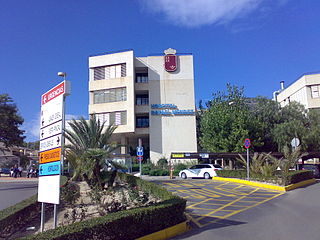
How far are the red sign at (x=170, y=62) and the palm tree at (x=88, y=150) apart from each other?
2273cm

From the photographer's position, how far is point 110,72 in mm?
36969

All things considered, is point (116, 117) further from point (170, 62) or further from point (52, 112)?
point (52, 112)

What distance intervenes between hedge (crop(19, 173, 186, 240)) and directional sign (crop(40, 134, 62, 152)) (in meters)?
2.06

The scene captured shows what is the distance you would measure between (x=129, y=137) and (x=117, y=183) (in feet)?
76.1

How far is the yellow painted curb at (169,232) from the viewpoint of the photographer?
6.43 m

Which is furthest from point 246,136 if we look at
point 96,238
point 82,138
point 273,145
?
point 96,238

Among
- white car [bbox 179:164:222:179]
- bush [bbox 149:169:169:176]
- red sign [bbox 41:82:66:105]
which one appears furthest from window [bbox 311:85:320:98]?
red sign [bbox 41:82:66:105]

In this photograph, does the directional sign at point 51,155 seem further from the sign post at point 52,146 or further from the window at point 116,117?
the window at point 116,117

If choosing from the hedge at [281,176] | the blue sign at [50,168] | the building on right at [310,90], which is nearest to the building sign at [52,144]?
the blue sign at [50,168]

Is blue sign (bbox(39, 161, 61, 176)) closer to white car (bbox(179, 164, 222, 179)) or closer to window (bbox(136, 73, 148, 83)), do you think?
white car (bbox(179, 164, 222, 179))

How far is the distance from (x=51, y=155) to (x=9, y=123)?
20756mm

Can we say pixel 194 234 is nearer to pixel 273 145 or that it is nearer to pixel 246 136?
pixel 246 136

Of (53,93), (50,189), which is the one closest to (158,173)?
(53,93)

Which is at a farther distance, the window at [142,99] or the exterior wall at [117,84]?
the window at [142,99]
